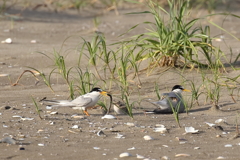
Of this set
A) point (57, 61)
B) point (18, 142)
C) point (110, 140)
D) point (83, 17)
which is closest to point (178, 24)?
point (57, 61)

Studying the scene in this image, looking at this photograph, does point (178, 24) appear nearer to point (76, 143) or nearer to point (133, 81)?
point (133, 81)

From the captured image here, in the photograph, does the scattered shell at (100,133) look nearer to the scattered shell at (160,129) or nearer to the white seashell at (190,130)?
the scattered shell at (160,129)

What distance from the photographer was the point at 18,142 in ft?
10.5

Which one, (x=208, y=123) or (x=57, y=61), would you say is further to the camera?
(x=57, y=61)

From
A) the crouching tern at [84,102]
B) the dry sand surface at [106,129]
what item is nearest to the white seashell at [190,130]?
the dry sand surface at [106,129]

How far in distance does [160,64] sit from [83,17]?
5.17m

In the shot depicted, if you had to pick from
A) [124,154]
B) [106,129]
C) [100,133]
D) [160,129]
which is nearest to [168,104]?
[160,129]

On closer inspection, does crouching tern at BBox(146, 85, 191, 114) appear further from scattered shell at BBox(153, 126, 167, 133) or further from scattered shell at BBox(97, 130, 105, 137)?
scattered shell at BBox(97, 130, 105, 137)

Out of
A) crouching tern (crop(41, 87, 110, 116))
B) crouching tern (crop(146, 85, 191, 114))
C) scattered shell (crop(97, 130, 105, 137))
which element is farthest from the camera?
crouching tern (crop(146, 85, 191, 114))

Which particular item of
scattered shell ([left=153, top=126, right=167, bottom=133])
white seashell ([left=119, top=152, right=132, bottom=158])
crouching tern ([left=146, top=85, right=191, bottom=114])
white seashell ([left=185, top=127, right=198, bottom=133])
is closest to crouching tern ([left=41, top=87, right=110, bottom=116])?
crouching tern ([left=146, top=85, right=191, bottom=114])

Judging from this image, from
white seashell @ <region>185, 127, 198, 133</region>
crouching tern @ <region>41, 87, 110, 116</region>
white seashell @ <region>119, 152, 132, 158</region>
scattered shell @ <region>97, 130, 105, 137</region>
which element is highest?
crouching tern @ <region>41, 87, 110, 116</region>

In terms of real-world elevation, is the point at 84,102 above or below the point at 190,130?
above

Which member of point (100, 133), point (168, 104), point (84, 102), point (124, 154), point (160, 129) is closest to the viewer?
point (124, 154)

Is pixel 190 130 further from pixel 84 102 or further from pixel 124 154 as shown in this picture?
pixel 84 102
